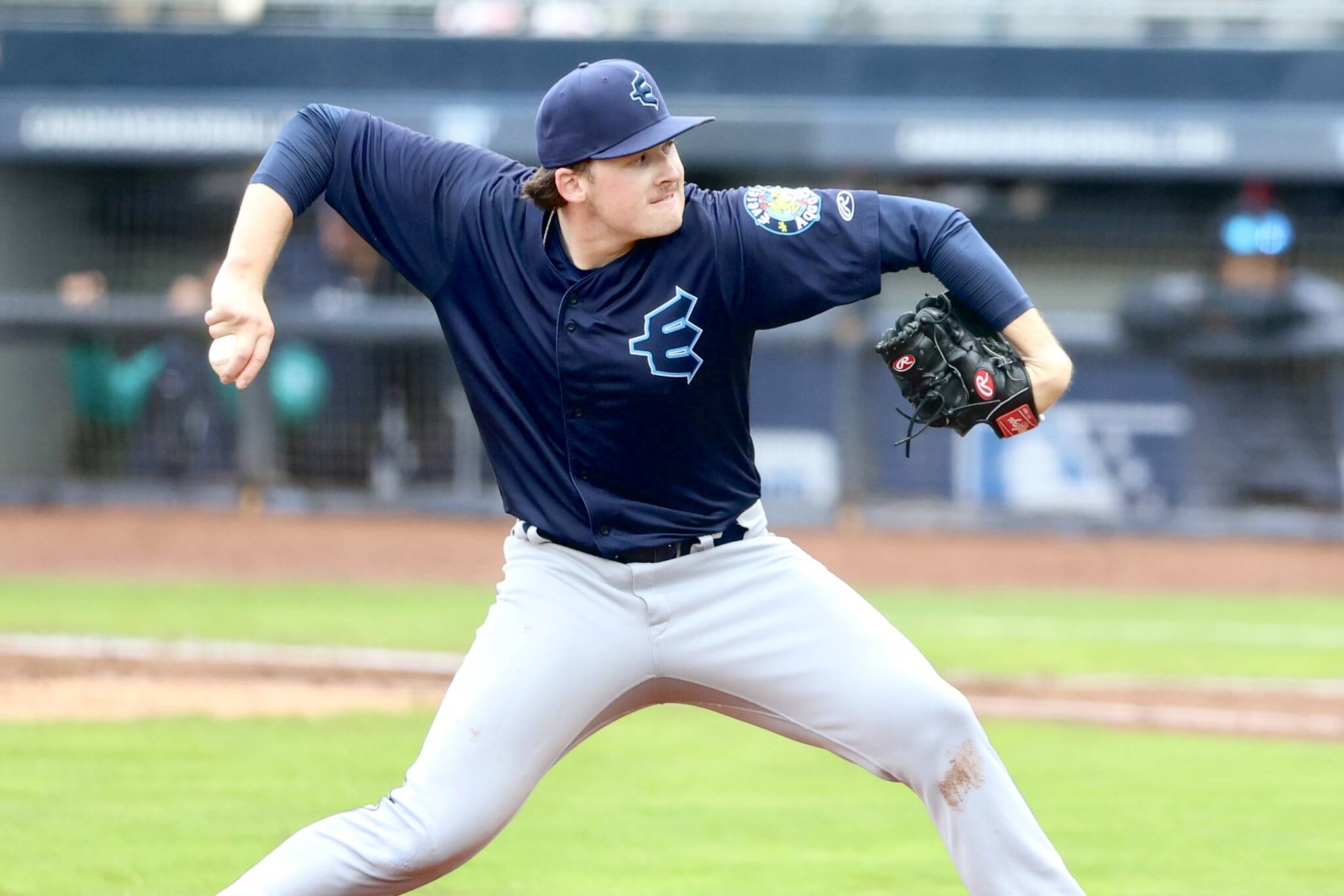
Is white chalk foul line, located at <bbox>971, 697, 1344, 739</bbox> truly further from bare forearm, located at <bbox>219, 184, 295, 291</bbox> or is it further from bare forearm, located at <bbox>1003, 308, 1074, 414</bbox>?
bare forearm, located at <bbox>219, 184, 295, 291</bbox>

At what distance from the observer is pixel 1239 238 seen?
37.4 feet

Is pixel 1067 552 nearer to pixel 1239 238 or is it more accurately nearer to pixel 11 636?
pixel 1239 238

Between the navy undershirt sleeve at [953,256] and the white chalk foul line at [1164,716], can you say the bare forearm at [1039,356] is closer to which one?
the navy undershirt sleeve at [953,256]

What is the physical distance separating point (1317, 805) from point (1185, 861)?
94cm

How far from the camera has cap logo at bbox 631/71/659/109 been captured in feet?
9.65

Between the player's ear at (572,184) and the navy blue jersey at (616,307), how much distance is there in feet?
0.38

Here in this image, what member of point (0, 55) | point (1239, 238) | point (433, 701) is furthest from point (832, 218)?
point (0, 55)

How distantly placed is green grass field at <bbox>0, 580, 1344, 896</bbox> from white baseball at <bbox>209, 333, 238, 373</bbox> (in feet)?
4.96

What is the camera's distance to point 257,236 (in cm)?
295

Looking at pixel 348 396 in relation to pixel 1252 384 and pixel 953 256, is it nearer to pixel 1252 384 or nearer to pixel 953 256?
pixel 1252 384

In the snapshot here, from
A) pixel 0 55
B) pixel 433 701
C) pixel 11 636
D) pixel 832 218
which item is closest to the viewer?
pixel 832 218

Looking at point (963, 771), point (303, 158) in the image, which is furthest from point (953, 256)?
point (303, 158)

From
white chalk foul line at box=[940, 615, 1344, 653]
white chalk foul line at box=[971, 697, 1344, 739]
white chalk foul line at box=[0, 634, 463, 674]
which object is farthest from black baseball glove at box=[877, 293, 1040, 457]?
white chalk foul line at box=[940, 615, 1344, 653]

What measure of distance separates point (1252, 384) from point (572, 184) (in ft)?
29.0
